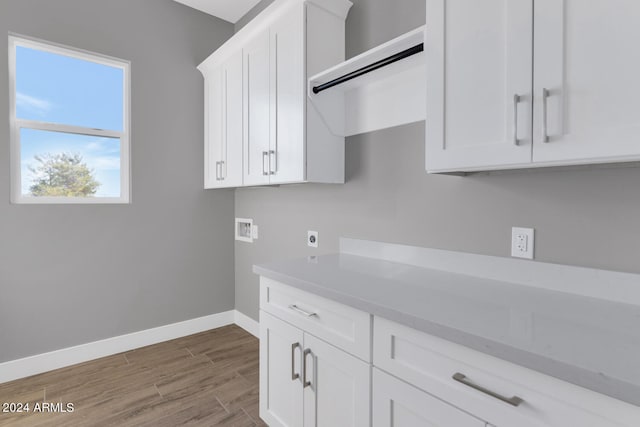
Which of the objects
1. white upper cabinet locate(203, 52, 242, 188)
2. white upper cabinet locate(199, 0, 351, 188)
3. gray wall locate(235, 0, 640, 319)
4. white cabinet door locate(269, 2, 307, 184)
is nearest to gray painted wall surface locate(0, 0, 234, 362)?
white upper cabinet locate(203, 52, 242, 188)

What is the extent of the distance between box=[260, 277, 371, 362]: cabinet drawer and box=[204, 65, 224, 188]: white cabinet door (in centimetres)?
154

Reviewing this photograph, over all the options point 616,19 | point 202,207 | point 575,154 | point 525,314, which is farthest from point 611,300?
point 202,207

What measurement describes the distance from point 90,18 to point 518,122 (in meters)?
3.10

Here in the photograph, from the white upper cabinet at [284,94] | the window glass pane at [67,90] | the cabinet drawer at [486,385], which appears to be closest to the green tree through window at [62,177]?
the window glass pane at [67,90]

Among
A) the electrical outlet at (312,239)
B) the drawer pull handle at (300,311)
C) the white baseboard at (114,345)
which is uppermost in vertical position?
the electrical outlet at (312,239)

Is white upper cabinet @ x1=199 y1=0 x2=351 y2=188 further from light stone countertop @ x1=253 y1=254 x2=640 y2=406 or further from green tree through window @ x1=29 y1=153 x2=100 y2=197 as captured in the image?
green tree through window @ x1=29 y1=153 x2=100 y2=197

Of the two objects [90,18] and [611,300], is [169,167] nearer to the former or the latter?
[90,18]

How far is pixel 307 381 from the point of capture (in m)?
1.41

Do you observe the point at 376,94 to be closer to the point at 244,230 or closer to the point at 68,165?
the point at 244,230

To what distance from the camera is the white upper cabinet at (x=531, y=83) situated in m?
0.88

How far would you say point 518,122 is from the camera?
Result: 1.05 metres

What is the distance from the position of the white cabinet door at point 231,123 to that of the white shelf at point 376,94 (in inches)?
33.4

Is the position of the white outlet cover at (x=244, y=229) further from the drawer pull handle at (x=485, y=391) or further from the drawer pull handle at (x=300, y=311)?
the drawer pull handle at (x=485, y=391)

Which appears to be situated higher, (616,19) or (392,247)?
(616,19)
